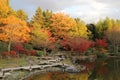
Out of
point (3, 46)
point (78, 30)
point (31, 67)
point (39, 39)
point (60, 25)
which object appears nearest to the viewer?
point (31, 67)

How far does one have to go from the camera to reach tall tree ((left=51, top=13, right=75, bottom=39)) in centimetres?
6281

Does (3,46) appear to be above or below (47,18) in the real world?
below

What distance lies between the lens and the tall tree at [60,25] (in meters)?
62.8

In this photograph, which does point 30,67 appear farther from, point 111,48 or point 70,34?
point 111,48

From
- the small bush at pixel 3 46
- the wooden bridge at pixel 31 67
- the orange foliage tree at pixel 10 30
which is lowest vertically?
the wooden bridge at pixel 31 67

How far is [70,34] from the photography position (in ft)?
208

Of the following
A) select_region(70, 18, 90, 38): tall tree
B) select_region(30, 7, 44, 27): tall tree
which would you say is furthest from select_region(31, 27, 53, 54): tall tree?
select_region(70, 18, 90, 38): tall tree

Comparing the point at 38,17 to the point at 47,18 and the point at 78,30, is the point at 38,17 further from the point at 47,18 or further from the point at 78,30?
the point at 78,30

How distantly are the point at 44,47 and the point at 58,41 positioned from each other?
735 cm

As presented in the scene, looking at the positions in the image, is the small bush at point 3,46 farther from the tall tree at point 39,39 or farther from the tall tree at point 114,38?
the tall tree at point 114,38

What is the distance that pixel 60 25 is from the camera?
208ft

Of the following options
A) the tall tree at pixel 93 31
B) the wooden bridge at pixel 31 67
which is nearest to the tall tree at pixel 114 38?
the tall tree at pixel 93 31

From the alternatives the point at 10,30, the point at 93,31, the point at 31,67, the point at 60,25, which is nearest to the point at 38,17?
the point at 60,25

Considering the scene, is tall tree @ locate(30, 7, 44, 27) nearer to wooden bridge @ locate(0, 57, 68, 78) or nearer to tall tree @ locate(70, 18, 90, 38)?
tall tree @ locate(70, 18, 90, 38)
